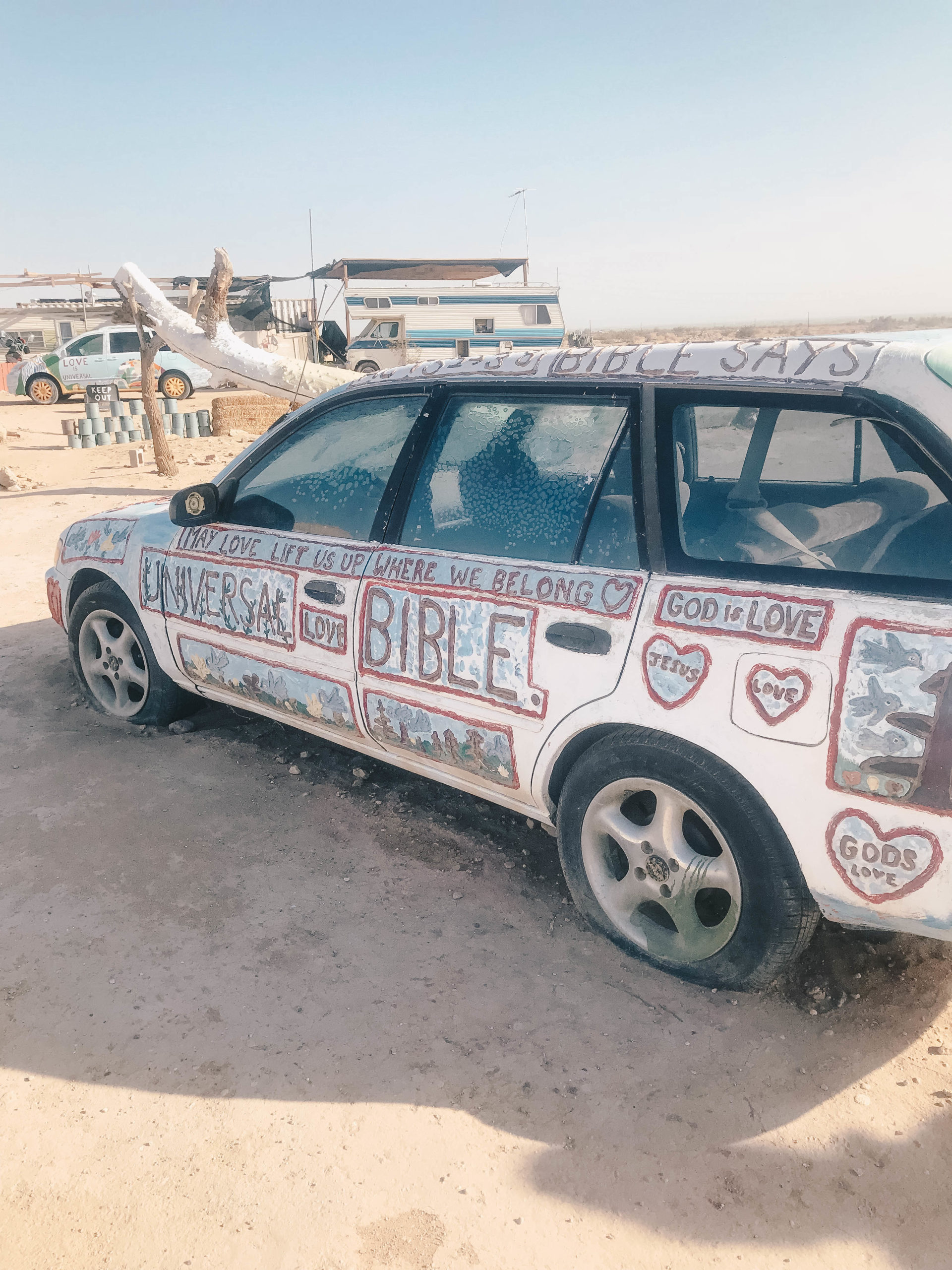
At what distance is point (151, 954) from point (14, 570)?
5.99 meters

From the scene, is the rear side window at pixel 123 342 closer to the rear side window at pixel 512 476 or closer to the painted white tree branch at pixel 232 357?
the painted white tree branch at pixel 232 357

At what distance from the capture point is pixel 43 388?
866 inches

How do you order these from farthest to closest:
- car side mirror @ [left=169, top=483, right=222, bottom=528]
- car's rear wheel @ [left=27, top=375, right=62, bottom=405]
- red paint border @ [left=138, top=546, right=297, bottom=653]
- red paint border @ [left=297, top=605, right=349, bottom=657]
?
car's rear wheel @ [left=27, top=375, right=62, bottom=405]
car side mirror @ [left=169, top=483, right=222, bottom=528]
red paint border @ [left=138, top=546, right=297, bottom=653]
red paint border @ [left=297, top=605, right=349, bottom=657]

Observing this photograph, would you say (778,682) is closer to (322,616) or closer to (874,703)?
(874,703)

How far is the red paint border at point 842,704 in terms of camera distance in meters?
1.98

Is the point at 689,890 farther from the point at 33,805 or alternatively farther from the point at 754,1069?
the point at 33,805

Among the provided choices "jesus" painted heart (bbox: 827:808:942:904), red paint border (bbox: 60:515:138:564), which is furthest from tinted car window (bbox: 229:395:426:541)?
"jesus" painted heart (bbox: 827:808:942:904)

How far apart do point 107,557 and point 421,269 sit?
25.5 m

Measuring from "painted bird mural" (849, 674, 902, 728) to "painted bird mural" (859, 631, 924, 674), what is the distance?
1.3 inches

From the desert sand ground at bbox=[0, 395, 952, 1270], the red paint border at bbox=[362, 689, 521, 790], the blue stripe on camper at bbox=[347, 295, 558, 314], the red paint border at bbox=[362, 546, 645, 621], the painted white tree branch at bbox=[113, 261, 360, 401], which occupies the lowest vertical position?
the desert sand ground at bbox=[0, 395, 952, 1270]

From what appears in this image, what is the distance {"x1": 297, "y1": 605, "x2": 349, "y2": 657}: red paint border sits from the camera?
313cm

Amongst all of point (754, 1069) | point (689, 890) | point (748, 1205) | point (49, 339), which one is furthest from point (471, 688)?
point (49, 339)

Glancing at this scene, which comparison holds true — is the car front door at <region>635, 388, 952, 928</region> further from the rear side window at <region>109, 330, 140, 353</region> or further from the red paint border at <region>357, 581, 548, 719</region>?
the rear side window at <region>109, 330, 140, 353</region>

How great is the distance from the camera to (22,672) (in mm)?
5277
